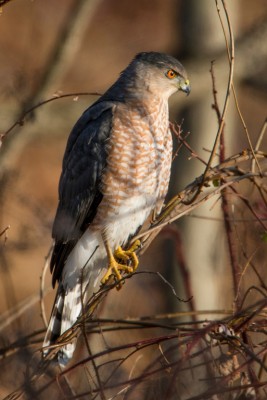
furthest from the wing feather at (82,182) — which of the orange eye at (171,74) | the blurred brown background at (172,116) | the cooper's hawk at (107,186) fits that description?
the orange eye at (171,74)

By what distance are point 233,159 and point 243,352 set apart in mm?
832

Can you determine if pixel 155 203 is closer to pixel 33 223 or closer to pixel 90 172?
pixel 90 172

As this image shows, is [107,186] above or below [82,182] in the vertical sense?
below

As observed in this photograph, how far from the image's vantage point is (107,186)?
171 inches

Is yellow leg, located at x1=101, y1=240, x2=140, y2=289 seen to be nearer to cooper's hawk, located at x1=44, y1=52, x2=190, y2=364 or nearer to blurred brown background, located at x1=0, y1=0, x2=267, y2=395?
cooper's hawk, located at x1=44, y1=52, x2=190, y2=364

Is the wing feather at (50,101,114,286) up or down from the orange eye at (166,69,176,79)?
down

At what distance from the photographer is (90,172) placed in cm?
441

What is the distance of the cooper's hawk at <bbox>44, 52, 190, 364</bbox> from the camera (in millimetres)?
4312

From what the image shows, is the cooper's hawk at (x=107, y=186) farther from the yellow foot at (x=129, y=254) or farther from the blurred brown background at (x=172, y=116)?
the blurred brown background at (x=172, y=116)

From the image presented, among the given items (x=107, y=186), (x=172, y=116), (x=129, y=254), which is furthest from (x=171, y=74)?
(x=172, y=116)

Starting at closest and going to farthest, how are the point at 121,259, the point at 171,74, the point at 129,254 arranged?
the point at 129,254
the point at 121,259
the point at 171,74

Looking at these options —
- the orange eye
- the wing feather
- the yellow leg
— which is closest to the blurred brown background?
the wing feather

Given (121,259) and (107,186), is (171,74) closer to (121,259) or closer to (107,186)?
(107,186)

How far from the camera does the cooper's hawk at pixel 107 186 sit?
14.1 feet
